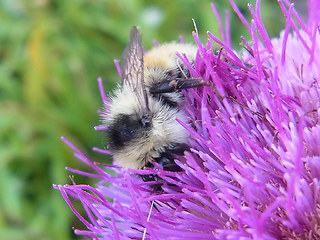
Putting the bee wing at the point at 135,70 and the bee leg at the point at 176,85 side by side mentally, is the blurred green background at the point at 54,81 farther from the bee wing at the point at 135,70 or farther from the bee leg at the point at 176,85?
Result: the bee leg at the point at 176,85

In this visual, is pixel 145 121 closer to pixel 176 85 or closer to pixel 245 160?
pixel 176 85

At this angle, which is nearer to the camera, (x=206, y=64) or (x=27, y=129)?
(x=206, y=64)

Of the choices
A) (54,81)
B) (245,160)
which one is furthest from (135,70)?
(54,81)

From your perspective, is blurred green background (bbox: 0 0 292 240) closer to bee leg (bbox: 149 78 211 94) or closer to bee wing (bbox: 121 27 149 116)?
bee wing (bbox: 121 27 149 116)

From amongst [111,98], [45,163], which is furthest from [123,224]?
[45,163]

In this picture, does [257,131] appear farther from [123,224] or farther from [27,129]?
[27,129]

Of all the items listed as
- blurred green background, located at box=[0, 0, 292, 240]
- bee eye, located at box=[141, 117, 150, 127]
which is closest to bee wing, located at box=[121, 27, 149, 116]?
bee eye, located at box=[141, 117, 150, 127]
